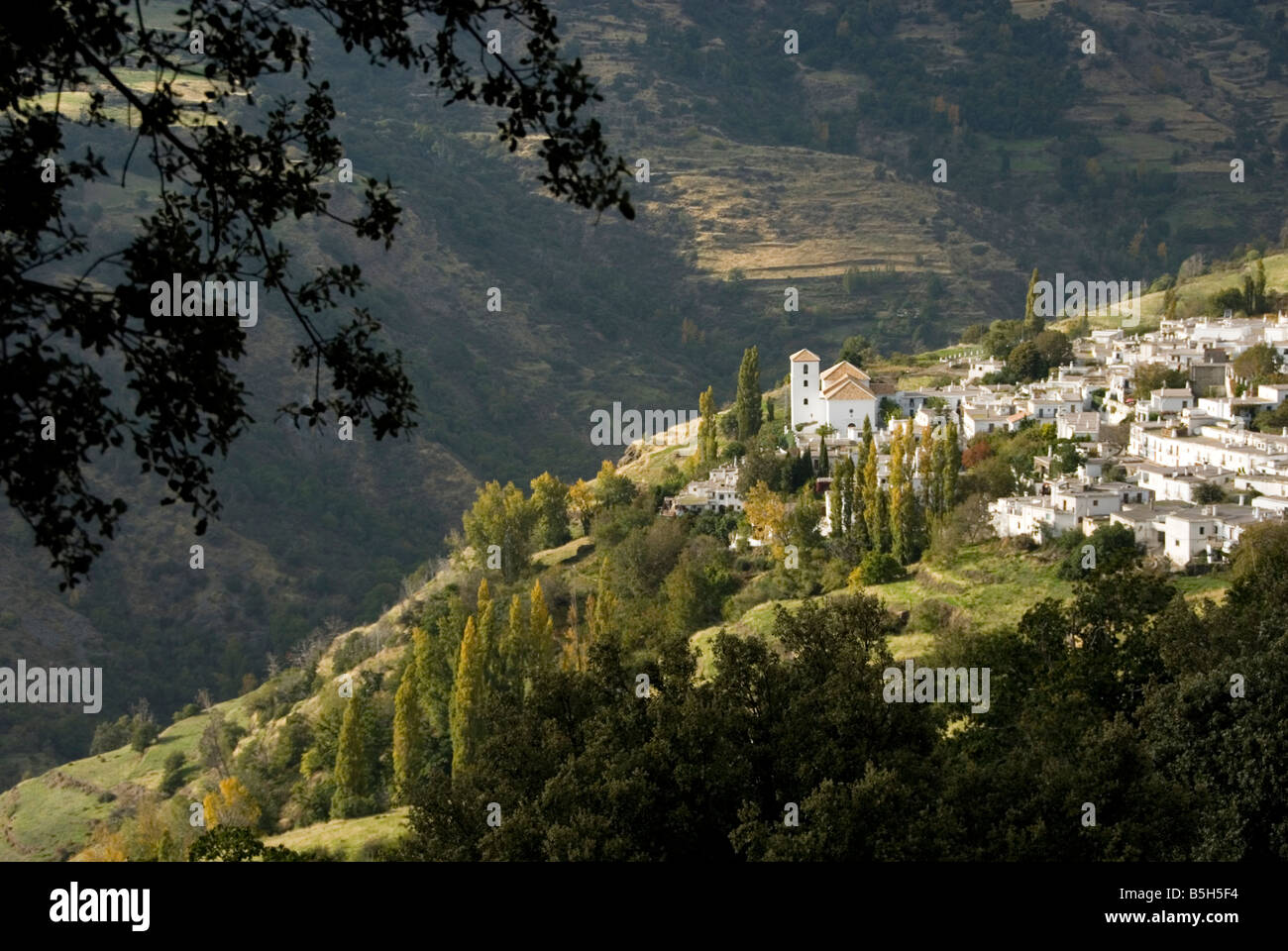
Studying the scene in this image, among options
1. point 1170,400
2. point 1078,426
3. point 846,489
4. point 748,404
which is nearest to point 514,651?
point 846,489

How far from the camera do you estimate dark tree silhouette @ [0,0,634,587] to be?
6605 mm

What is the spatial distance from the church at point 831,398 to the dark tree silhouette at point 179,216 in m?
42.6

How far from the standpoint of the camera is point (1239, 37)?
197 meters

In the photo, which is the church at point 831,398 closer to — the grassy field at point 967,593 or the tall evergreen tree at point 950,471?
the tall evergreen tree at point 950,471

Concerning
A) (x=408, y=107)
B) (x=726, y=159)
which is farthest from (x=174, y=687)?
(x=408, y=107)

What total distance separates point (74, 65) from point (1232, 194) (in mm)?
160260

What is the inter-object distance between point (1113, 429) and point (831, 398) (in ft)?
32.5

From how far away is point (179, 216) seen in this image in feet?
24.1

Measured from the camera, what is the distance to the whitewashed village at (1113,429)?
36.2 m

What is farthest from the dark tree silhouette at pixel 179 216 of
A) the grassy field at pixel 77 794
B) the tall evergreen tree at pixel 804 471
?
the grassy field at pixel 77 794

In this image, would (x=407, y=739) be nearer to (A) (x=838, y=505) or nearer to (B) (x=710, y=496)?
(A) (x=838, y=505)

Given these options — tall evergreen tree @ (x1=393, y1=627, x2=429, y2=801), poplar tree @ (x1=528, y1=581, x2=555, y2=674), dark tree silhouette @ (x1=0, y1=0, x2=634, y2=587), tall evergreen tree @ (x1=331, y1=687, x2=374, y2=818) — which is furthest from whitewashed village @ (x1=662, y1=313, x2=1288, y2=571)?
dark tree silhouette @ (x1=0, y1=0, x2=634, y2=587)

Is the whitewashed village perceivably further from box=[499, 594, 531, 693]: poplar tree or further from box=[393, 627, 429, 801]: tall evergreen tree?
box=[393, 627, 429, 801]: tall evergreen tree
